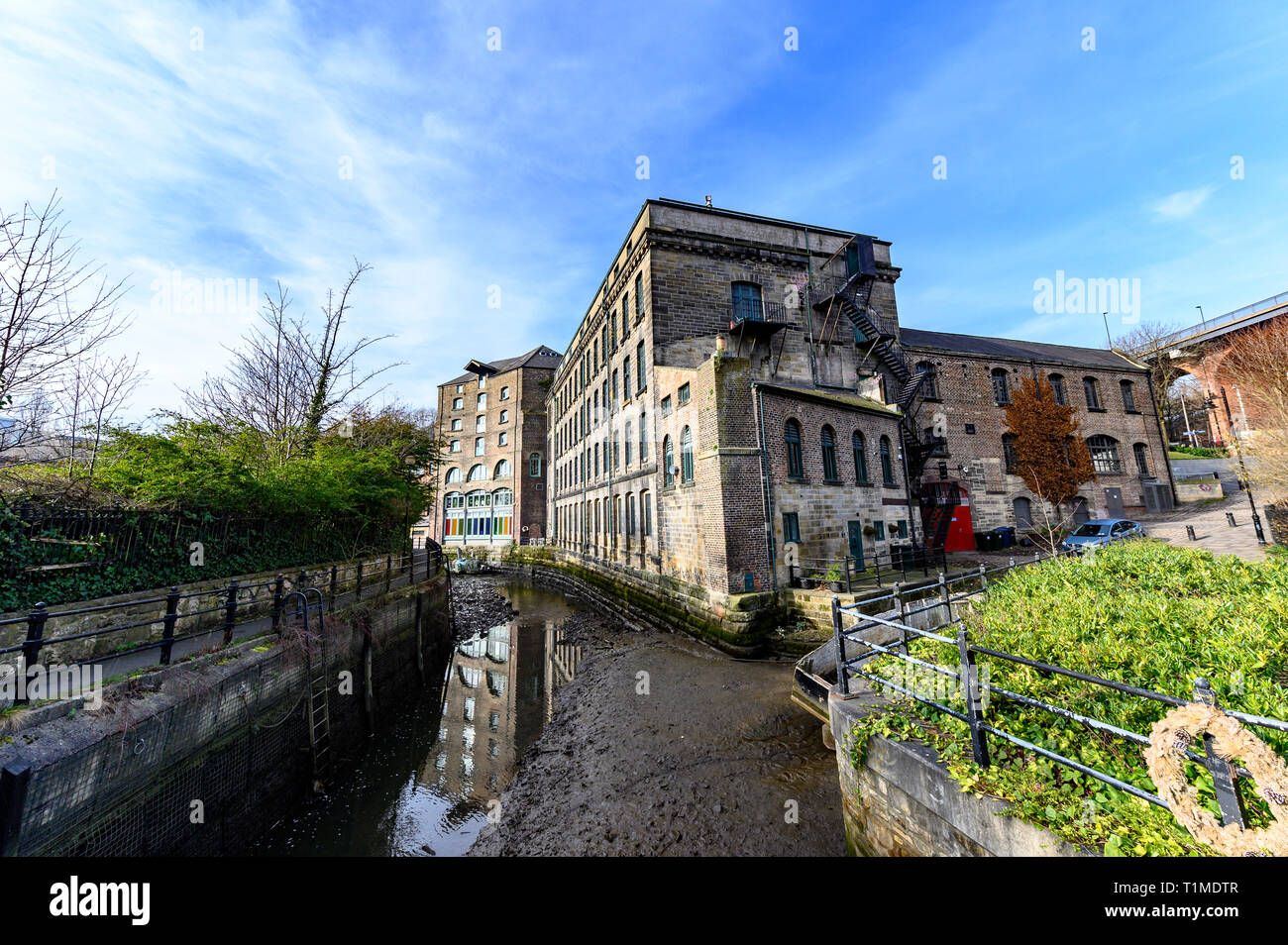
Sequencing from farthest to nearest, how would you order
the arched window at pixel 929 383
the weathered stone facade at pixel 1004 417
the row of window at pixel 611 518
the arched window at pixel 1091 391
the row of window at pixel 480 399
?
the row of window at pixel 480 399, the arched window at pixel 1091 391, the arched window at pixel 929 383, the weathered stone facade at pixel 1004 417, the row of window at pixel 611 518

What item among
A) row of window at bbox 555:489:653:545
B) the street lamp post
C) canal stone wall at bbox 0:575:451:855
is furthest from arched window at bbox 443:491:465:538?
the street lamp post

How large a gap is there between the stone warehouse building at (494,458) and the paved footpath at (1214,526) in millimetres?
35191

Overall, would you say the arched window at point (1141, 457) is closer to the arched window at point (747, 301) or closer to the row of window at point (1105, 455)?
the row of window at point (1105, 455)

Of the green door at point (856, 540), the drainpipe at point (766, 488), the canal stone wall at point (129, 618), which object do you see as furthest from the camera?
the green door at point (856, 540)

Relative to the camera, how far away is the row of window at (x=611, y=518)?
18.2m

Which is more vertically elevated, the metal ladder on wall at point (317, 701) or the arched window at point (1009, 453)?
the arched window at point (1009, 453)

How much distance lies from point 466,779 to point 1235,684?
28.1ft

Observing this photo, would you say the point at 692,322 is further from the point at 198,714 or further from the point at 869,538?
the point at 198,714

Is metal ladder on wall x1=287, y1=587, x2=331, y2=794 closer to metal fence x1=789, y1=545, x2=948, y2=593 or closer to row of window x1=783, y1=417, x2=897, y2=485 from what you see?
metal fence x1=789, y1=545, x2=948, y2=593

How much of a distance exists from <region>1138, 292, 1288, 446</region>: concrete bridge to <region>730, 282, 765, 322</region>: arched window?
19.3 metres

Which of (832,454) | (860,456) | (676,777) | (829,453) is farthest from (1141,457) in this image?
(676,777)

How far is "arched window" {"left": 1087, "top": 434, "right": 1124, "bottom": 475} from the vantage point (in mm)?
25016

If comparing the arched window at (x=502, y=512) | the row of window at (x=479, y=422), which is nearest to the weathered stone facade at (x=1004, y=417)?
the arched window at (x=502, y=512)
